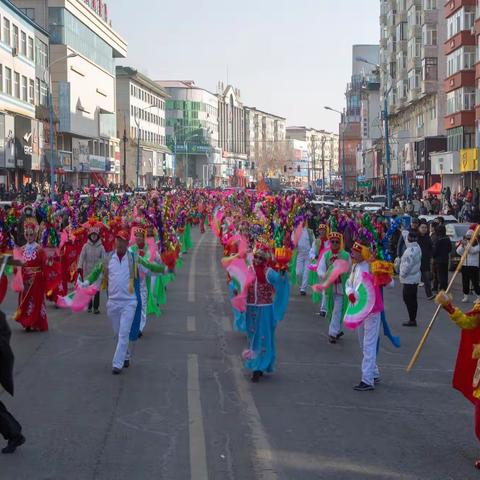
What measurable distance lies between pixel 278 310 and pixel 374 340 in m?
1.30

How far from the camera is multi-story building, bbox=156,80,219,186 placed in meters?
170

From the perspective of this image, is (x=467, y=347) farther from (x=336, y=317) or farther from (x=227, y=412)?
(x=336, y=317)

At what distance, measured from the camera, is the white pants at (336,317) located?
13836mm

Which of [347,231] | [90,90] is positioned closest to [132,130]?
[90,90]

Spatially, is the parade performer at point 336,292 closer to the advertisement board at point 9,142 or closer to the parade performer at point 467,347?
the parade performer at point 467,347

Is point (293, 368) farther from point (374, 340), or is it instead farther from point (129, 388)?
point (129, 388)

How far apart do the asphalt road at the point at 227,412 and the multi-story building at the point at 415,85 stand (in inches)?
1853

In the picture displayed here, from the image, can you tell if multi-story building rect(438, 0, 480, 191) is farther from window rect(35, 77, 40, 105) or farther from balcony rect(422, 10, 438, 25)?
window rect(35, 77, 40, 105)

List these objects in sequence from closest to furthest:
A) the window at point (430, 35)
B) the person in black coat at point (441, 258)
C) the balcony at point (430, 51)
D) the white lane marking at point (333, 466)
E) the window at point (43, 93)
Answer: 1. the white lane marking at point (333, 466)
2. the person in black coat at point (441, 258)
3. the balcony at point (430, 51)
4. the window at point (430, 35)
5. the window at point (43, 93)

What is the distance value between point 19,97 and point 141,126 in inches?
2436

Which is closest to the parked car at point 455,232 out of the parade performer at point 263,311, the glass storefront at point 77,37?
the parade performer at point 263,311

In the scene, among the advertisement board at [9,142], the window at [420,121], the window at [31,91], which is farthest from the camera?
the window at [420,121]

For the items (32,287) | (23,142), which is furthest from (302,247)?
(23,142)

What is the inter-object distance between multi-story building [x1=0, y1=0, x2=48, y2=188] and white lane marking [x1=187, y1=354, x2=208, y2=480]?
160 feet
